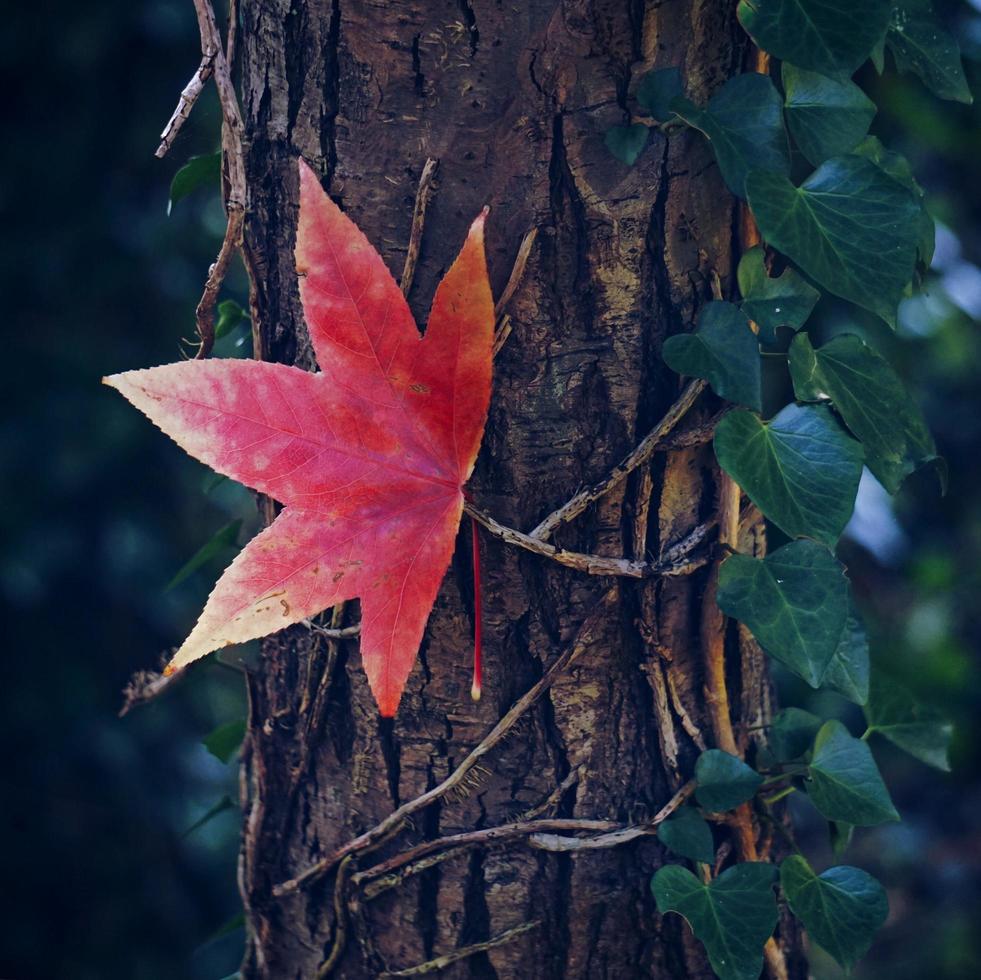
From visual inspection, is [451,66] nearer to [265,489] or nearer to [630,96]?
[630,96]

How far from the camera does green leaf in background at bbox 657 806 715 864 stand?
0.59 m

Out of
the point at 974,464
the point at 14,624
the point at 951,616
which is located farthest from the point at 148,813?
the point at 974,464

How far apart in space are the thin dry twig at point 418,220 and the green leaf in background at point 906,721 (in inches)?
17.7

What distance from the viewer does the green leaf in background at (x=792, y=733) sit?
0.63 metres

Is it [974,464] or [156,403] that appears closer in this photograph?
[156,403]

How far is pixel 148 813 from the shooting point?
4.81ft

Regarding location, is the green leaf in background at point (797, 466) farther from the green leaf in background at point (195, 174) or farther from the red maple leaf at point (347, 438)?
the green leaf in background at point (195, 174)

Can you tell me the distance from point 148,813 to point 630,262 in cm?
127

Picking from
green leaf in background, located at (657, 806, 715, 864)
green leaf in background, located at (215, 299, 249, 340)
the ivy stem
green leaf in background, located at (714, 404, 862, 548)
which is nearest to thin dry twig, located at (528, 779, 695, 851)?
green leaf in background, located at (657, 806, 715, 864)

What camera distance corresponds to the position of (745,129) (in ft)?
1.69

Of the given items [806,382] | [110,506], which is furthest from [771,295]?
[110,506]

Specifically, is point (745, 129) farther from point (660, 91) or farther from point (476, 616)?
point (476, 616)

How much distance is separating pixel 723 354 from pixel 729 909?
1.08ft

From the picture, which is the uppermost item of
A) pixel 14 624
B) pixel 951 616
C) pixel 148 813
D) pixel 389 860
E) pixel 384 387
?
pixel 384 387
